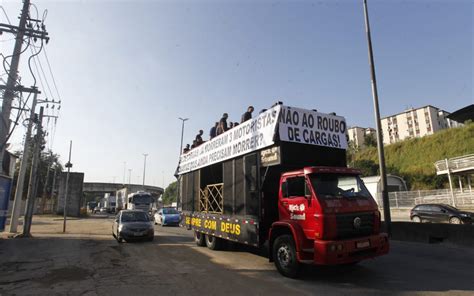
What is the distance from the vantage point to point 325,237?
21.9 feet

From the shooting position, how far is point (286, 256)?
7418 mm

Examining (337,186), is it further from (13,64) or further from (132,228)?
(13,64)

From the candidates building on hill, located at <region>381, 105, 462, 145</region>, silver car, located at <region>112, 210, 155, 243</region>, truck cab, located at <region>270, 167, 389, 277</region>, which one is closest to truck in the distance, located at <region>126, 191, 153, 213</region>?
silver car, located at <region>112, 210, 155, 243</region>

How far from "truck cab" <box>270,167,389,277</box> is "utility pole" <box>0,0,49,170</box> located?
14.2 m

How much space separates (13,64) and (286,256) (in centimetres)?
1644

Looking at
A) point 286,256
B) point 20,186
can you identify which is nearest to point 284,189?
point 286,256

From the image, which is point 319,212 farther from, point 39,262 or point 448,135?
point 448,135

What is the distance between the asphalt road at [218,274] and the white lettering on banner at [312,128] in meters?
3.38

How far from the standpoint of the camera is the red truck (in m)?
6.89

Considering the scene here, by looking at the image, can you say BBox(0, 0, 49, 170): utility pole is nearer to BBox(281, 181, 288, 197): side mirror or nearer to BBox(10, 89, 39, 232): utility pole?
BBox(10, 89, 39, 232): utility pole

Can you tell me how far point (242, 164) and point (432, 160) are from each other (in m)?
53.1

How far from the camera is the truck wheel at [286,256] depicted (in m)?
7.12

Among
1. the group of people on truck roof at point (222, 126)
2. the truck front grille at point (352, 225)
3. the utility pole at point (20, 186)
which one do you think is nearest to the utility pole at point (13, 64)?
the utility pole at point (20, 186)

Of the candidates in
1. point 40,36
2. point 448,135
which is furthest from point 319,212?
point 448,135
